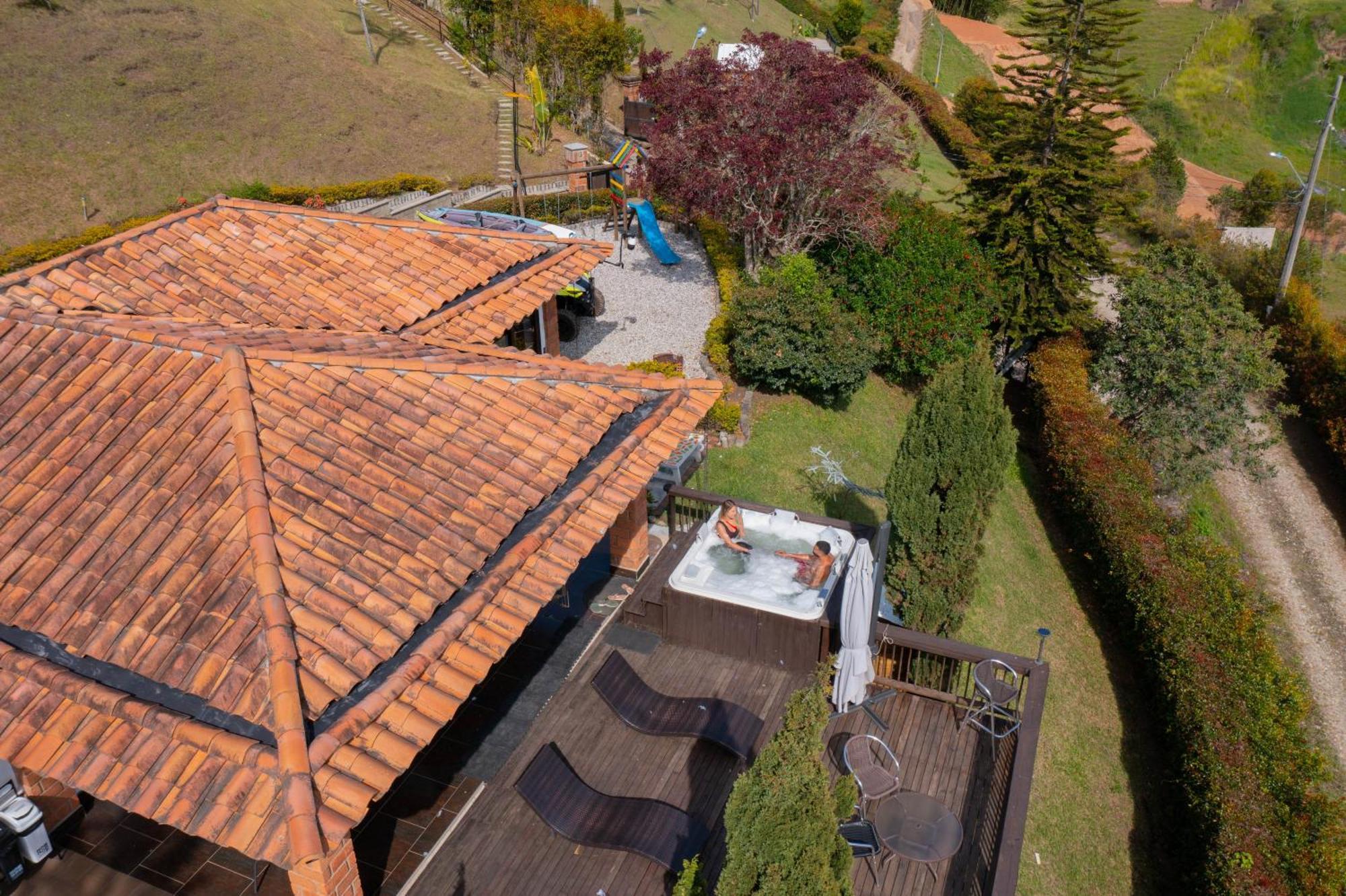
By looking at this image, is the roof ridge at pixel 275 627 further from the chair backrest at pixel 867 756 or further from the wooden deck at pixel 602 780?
the chair backrest at pixel 867 756

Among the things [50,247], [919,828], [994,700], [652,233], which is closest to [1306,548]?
[994,700]

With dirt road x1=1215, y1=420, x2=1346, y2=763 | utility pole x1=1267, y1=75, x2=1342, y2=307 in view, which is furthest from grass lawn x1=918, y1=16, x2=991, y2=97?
dirt road x1=1215, y1=420, x2=1346, y2=763

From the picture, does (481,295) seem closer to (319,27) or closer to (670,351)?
(670,351)

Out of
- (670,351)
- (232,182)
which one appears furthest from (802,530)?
(232,182)

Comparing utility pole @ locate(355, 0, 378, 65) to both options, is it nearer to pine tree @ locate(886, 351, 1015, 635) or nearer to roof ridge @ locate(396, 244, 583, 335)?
roof ridge @ locate(396, 244, 583, 335)

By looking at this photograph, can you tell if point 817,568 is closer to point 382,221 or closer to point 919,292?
point 382,221
